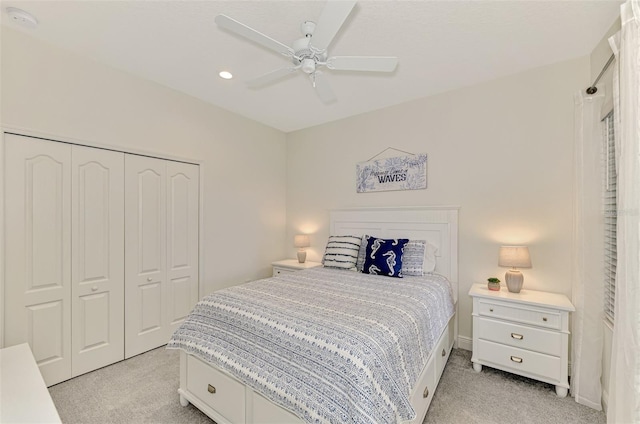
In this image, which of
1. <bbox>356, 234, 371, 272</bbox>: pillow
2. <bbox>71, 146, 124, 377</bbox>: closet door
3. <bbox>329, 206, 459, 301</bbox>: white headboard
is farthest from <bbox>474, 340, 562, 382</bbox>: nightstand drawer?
<bbox>71, 146, 124, 377</bbox>: closet door

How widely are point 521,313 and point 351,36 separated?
2.55 meters

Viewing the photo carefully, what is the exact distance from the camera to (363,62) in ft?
6.16

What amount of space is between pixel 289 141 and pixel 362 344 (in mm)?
3642

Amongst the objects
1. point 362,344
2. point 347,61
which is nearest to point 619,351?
point 362,344

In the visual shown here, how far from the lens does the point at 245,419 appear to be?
163 centimetres

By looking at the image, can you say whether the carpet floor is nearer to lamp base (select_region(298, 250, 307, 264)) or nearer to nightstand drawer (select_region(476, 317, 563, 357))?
nightstand drawer (select_region(476, 317, 563, 357))

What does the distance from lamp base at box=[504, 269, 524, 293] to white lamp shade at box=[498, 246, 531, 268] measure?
95mm

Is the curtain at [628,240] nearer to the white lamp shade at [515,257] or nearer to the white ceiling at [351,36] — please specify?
the white ceiling at [351,36]

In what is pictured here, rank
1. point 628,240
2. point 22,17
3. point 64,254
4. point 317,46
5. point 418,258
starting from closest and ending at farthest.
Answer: point 628,240
point 317,46
point 22,17
point 64,254
point 418,258

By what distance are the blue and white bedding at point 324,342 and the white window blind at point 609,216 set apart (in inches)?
A: 43.7

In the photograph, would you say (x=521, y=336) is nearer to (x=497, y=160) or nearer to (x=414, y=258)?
(x=414, y=258)

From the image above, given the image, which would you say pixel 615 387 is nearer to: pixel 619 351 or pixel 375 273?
pixel 619 351

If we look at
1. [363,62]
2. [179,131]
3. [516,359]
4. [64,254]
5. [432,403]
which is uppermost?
[363,62]

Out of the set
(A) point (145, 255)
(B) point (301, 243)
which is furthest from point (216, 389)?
(B) point (301, 243)
